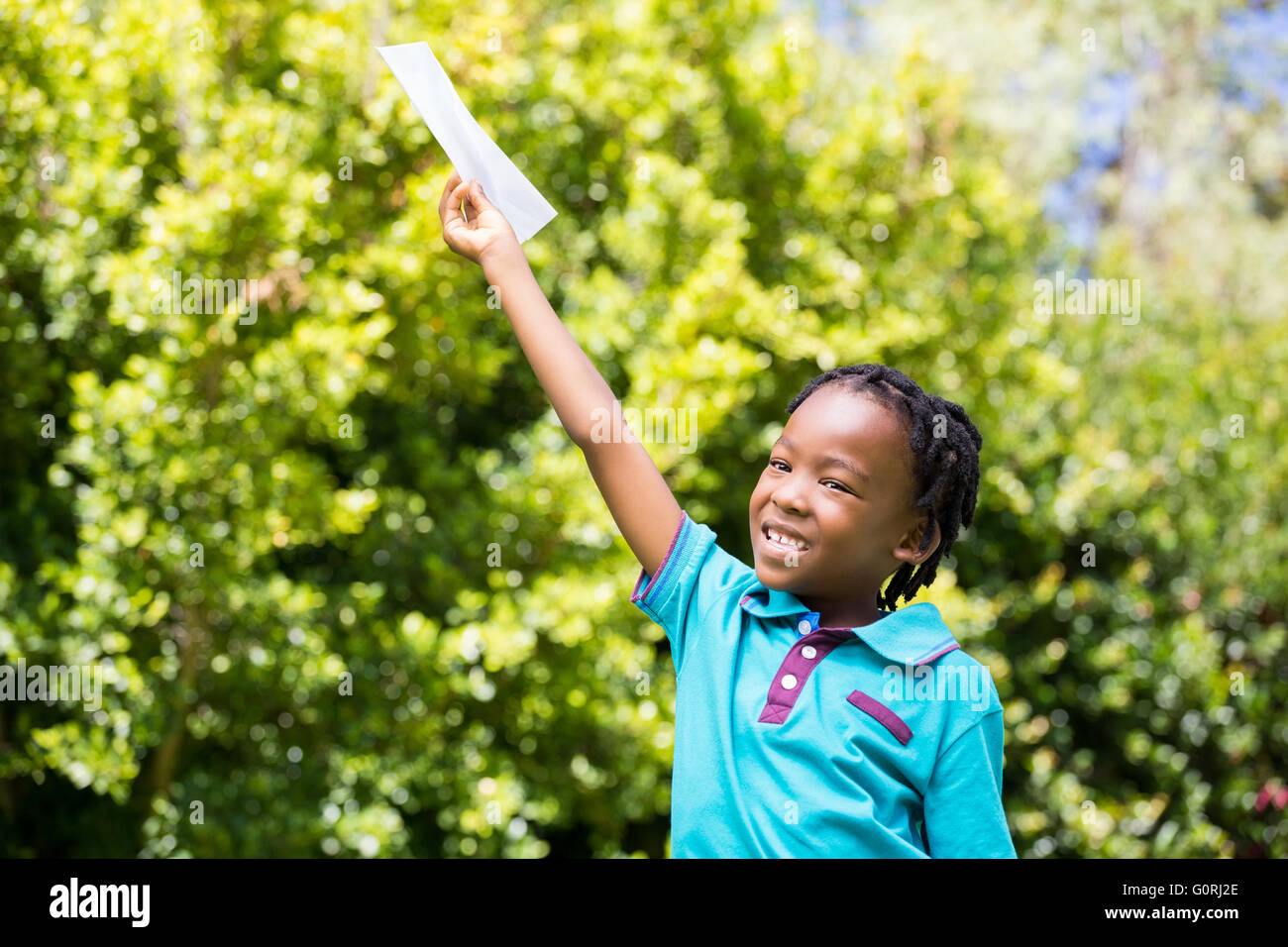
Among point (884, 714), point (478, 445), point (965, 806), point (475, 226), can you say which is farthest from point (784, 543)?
point (478, 445)

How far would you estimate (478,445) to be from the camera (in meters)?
5.42

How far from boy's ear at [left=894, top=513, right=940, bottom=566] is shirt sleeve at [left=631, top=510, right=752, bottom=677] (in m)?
0.20

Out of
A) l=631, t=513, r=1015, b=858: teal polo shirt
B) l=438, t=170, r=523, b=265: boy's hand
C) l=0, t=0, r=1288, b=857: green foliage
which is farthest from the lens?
l=0, t=0, r=1288, b=857: green foliage

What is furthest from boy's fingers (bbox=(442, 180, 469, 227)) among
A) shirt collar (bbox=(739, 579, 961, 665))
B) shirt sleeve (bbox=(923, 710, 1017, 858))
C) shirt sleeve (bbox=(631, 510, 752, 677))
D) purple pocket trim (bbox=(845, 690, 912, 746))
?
shirt sleeve (bbox=(923, 710, 1017, 858))

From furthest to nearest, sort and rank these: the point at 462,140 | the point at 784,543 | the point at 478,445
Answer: the point at 478,445
the point at 462,140
the point at 784,543

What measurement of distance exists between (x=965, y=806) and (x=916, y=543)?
34 centimetres

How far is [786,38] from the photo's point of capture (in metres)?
5.05

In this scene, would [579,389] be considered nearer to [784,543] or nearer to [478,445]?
[784,543]

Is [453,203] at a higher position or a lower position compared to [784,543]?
higher

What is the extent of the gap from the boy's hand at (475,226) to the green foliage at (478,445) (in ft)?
7.61

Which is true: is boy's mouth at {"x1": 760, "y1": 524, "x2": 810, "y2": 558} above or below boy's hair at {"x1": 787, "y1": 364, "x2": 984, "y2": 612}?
below

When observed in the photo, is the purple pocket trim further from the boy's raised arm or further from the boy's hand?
the boy's hand

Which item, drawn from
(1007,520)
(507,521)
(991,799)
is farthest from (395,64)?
(1007,520)

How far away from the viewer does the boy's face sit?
1.43 metres
